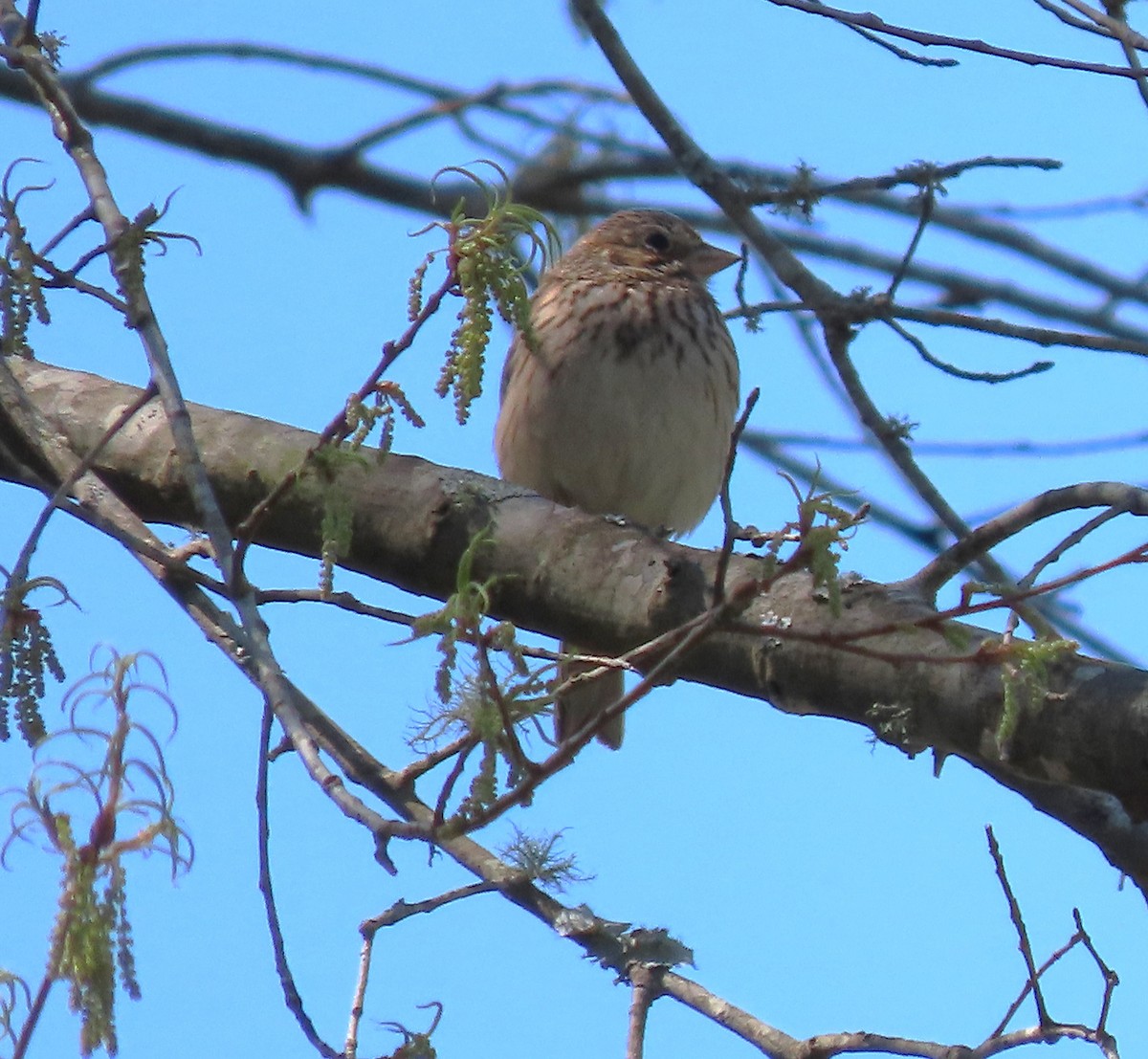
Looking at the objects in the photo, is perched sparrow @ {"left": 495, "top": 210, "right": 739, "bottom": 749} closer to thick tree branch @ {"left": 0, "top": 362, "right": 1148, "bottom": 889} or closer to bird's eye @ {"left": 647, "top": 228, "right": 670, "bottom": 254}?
bird's eye @ {"left": 647, "top": 228, "right": 670, "bottom": 254}

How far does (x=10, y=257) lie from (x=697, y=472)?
3457 millimetres

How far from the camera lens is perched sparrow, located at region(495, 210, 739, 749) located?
221 inches

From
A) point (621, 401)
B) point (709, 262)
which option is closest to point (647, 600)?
point (621, 401)

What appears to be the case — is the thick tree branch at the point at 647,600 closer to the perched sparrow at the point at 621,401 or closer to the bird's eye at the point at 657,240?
the perched sparrow at the point at 621,401

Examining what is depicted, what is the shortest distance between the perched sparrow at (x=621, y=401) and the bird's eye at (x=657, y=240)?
41cm

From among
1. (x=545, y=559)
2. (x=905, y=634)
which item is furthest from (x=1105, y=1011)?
(x=545, y=559)

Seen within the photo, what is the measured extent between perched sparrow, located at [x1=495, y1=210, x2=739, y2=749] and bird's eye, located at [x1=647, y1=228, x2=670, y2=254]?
1.34 ft

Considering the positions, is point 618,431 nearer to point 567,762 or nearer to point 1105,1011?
point 1105,1011

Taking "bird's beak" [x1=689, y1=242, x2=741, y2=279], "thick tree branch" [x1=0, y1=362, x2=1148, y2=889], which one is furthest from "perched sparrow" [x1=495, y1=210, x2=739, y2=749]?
"thick tree branch" [x1=0, y1=362, x2=1148, y2=889]

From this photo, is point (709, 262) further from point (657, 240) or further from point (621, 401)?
point (621, 401)

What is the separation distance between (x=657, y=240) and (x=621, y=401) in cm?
117

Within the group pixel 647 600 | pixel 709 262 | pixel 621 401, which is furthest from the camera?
pixel 709 262

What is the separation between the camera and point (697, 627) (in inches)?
87.0

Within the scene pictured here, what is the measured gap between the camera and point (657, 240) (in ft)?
21.5
